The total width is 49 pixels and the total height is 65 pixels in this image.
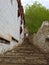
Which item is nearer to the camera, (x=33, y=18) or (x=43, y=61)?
(x=43, y=61)

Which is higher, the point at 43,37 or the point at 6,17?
the point at 6,17

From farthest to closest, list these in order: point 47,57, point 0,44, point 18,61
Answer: point 0,44, point 47,57, point 18,61

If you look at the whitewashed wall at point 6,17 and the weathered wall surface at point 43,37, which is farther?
the weathered wall surface at point 43,37

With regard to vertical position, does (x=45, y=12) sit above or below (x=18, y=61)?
above

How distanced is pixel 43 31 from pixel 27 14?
2727cm

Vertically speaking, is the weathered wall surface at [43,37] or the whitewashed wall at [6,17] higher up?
the whitewashed wall at [6,17]

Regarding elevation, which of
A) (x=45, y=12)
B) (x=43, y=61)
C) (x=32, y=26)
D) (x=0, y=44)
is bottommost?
(x=43, y=61)

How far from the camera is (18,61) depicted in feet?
24.0

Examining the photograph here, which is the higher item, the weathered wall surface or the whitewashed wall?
the whitewashed wall

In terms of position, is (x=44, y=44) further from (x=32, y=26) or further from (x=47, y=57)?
(x=32, y=26)

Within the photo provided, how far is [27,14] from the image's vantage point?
40719mm

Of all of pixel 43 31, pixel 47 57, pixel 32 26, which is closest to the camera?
pixel 47 57

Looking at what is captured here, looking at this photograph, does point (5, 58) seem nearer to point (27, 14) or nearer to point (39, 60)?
point (39, 60)

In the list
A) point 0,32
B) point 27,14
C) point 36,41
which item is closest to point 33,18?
point 27,14
